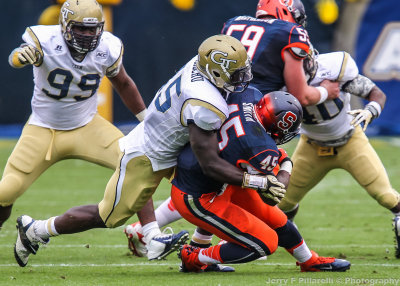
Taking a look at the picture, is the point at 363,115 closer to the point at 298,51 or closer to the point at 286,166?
the point at 298,51

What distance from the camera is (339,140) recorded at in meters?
5.15

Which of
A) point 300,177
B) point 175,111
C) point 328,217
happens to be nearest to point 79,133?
point 175,111

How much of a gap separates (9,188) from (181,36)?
740 centimetres

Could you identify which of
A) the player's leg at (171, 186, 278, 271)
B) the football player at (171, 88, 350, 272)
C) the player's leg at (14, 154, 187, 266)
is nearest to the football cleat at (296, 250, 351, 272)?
the football player at (171, 88, 350, 272)

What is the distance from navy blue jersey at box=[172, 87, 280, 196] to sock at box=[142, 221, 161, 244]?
56 centimetres

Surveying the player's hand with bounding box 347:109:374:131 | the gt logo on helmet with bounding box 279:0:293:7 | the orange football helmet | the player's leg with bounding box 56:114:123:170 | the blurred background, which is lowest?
the blurred background

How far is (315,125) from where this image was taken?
510 cm

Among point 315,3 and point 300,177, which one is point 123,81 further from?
point 315,3

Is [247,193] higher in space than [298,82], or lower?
lower

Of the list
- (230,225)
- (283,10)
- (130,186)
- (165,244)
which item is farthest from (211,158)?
(283,10)

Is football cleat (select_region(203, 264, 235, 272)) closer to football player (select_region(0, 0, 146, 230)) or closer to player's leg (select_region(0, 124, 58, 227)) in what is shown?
football player (select_region(0, 0, 146, 230))

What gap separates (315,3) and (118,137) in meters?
7.48

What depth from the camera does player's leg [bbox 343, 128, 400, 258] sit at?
5012 mm

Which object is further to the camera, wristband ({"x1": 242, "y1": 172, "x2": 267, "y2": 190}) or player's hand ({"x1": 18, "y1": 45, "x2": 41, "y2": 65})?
player's hand ({"x1": 18, "y1": 45, "x2": 41, "y2": 65})
